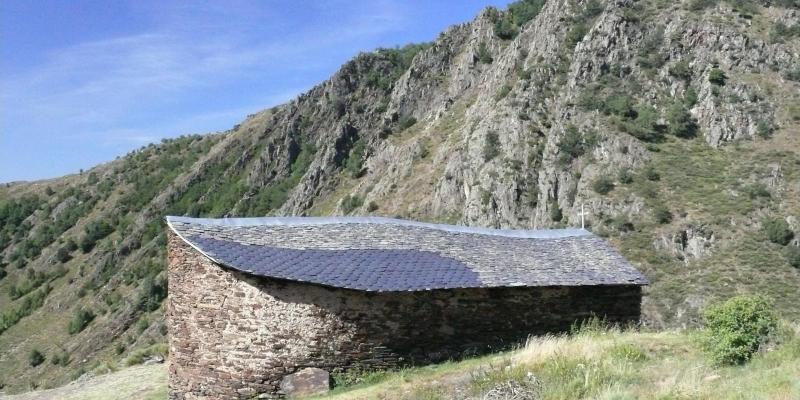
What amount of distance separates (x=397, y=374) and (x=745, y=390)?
7041 mm

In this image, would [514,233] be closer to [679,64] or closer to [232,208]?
[679,64]

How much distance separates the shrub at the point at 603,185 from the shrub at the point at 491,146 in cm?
981

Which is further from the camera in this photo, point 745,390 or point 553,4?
point 553,4

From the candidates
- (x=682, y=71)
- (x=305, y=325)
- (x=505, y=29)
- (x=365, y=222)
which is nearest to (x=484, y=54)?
(x=505, y=29)

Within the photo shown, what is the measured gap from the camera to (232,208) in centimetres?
7962

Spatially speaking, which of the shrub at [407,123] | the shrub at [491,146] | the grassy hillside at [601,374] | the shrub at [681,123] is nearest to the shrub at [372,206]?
the shrub at [491,146]

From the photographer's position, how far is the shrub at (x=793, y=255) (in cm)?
3494

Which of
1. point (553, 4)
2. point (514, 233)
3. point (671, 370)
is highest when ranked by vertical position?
point (553, 4)

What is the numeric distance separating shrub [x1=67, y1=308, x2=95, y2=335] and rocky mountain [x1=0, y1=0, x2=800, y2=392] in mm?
153

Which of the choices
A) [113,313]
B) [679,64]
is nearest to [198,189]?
[113,313]

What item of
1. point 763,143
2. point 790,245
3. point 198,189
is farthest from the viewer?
point 198,189

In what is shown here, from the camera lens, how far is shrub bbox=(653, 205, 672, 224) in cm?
4025

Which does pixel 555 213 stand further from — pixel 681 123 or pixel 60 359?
pixel 60 359

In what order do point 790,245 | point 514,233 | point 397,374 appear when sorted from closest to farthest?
point 397,374 → point 514,233 → point 790,245
